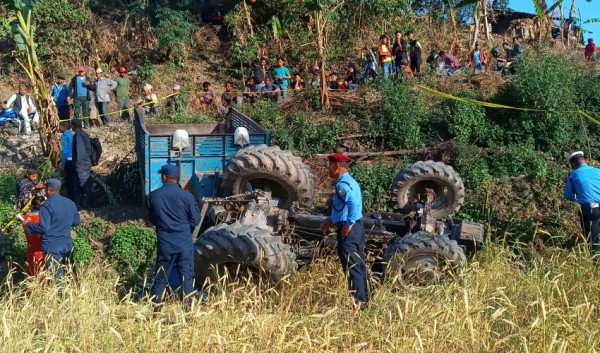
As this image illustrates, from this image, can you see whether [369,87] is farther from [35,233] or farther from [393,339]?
[393,339]

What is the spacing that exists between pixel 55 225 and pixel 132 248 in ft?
7.33

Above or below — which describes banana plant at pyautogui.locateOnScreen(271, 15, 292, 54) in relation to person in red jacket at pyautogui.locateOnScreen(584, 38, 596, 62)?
above

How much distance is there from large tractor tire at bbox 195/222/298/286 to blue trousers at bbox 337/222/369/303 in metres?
0.75

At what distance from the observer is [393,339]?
5.19m

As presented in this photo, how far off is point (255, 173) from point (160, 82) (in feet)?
38.8

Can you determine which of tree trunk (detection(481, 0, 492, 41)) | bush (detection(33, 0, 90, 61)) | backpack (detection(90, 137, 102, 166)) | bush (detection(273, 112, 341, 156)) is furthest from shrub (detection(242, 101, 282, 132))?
tree trunk (detection(481, 0, 492, 41))

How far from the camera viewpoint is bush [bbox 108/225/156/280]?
10.2m

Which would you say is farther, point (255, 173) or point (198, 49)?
point (198, 49)

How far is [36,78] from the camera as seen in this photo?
43.9 ft

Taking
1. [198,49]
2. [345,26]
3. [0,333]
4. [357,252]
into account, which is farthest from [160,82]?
[0,333]

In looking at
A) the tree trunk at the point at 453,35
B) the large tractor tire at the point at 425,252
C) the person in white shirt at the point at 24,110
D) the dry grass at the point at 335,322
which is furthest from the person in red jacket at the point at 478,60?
the dry grass at the point at 335,322

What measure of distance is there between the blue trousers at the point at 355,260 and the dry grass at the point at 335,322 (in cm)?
49

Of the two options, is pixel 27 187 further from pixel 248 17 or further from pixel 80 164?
pixel 248 17

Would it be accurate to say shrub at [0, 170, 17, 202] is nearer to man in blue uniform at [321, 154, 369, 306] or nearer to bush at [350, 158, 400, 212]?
bush at [350, 158, 400, 212]
